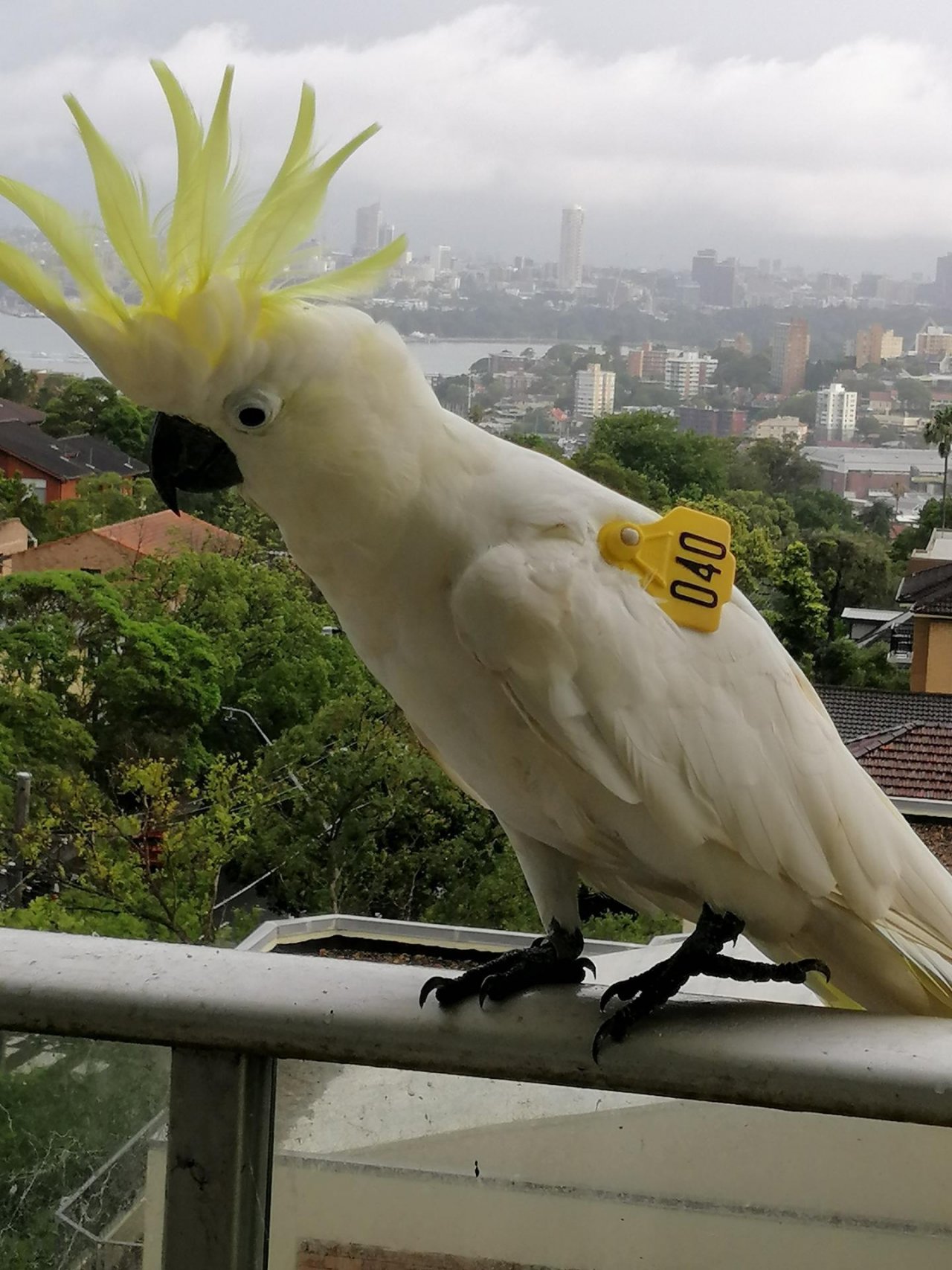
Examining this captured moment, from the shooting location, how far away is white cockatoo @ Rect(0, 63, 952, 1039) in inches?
34.6

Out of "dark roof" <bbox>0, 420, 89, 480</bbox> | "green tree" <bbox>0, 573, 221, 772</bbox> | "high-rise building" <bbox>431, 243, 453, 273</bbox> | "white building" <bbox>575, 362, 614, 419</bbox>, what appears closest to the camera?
"high-rise building" <bbox>431, 243, 453, 273</bbox>

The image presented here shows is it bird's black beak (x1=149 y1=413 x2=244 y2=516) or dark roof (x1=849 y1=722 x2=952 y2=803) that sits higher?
bird's black beak (x1=149 y1=413 x2=244 y2=516)

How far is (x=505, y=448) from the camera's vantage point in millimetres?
1043

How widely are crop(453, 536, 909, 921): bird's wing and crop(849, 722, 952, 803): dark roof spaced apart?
144cm

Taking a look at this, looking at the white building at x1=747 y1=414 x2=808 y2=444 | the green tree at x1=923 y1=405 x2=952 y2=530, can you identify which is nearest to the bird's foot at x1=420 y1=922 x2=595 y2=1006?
the white building at x1=747 y1=414 x2=808 y2=444

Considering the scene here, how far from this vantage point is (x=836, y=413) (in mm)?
2717

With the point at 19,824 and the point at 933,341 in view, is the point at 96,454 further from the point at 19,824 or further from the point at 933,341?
the point at 933,341

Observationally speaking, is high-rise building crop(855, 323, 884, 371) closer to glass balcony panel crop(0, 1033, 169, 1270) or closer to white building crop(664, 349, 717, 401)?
white building crop(664, 349, 717, 401)

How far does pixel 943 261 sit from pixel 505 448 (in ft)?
6.99

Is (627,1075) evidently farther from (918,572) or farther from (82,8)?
(82,8)

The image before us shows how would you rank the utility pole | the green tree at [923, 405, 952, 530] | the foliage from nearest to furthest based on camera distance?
the green tree at [923, 405, 952, 530] → the foliage → the utility pole

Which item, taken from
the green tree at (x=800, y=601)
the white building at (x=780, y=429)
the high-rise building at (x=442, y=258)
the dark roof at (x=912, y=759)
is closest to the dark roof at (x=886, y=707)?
the dark roof at (x=912, y=759)

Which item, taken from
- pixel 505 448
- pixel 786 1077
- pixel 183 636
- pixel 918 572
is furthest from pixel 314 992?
pixel 183 636

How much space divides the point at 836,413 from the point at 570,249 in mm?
669
